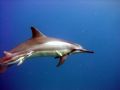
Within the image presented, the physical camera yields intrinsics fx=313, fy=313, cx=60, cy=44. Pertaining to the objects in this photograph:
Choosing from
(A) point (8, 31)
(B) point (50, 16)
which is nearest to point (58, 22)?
(B) point (50, 16)

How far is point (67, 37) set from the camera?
4695 mm

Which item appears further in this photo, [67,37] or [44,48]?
[67,37]

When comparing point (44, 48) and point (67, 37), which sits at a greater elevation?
point (67, 37)

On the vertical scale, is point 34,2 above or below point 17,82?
above

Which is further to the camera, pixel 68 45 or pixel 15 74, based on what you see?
pixel 15 74

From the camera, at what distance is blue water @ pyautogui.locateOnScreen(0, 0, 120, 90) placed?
4664 mm

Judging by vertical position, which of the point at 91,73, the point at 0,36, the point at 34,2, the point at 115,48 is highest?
the point at 34,2

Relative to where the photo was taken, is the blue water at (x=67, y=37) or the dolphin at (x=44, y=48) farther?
the blue water at (x=67, y=37)

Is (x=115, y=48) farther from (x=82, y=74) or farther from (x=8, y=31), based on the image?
(x=8, y=31)

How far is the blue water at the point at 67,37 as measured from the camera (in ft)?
15.3

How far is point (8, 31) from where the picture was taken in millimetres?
4652

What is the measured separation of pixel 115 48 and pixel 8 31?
5.46 feet

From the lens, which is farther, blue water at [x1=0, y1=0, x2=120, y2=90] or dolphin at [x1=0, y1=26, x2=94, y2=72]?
blue water at [x1=0, y1=0, x2=120, y2=90]

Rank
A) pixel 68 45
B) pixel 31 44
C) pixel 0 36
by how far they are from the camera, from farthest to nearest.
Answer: pixel 0 36 → pixel 68 45 → pixel 31 44
